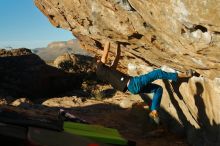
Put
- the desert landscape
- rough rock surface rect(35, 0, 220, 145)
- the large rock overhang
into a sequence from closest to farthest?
the large rock overhang
rough rock surface rect(35, 0, 220, 145)
the desert landscape

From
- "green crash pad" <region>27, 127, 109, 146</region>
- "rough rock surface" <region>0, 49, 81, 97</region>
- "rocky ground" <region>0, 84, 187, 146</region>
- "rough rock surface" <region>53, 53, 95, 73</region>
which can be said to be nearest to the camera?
"green crash pad" <region>27, 127, 109, 146</region>

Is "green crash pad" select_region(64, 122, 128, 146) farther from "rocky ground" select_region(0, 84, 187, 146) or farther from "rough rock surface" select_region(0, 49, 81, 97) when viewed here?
"rough rock surface" select_region(0, 49, 81, 97)

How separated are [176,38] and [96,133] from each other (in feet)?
9.79

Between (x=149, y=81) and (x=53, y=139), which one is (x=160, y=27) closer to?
(x=149, y=81)

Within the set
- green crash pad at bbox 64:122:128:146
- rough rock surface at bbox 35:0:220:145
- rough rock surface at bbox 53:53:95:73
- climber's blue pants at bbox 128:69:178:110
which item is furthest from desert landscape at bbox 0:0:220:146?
rough rock surface at bbox 53:53:95:73

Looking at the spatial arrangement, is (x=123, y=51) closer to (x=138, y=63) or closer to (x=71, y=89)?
(x=138, y=63)

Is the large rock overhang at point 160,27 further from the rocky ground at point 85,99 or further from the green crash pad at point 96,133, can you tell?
the green crash pad at point 96,133

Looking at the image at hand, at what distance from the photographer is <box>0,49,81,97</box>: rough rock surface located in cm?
1917

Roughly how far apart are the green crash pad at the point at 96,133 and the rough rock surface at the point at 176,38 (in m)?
2.33

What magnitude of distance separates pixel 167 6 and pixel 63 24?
7852 mm

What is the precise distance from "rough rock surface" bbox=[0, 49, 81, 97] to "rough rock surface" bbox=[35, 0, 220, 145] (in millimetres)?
7577

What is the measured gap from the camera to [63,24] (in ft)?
45.6

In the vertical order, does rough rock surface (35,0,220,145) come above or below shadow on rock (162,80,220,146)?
above

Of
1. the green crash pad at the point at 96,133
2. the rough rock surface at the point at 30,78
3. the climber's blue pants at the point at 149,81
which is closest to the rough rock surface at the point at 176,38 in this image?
the climber's blue pants at the point at 149,81
